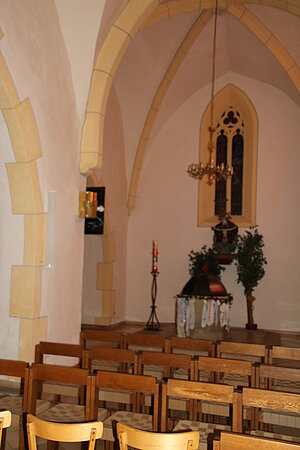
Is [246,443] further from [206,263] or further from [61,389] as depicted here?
[206,263]

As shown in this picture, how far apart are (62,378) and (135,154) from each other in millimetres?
8714

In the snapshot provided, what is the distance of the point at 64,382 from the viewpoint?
3.50m

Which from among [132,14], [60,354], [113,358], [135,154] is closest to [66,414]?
[113,358]

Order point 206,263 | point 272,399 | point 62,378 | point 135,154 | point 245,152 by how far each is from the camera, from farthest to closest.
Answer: point 245,152 → point 135,154 → point 206,263 → point 62,378 → point 272,399

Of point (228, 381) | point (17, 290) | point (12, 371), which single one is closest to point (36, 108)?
point (17, 290)

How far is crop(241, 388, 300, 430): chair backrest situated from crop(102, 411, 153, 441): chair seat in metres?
0.75

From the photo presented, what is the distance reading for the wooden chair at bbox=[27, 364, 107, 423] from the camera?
11.1 feet

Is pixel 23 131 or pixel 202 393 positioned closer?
pixel 202 393

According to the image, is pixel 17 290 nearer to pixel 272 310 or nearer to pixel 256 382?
pixel 256 382

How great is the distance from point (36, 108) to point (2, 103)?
48 cm

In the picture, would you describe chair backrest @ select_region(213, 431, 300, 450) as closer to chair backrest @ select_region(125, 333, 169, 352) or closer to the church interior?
chair backrest @ select_region(125, 333, 169, 352)

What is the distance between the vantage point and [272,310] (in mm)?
11164

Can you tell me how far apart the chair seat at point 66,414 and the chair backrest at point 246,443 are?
1445mm

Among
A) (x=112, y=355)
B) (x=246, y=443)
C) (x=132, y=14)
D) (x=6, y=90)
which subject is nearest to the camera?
(x=246, y=443)
